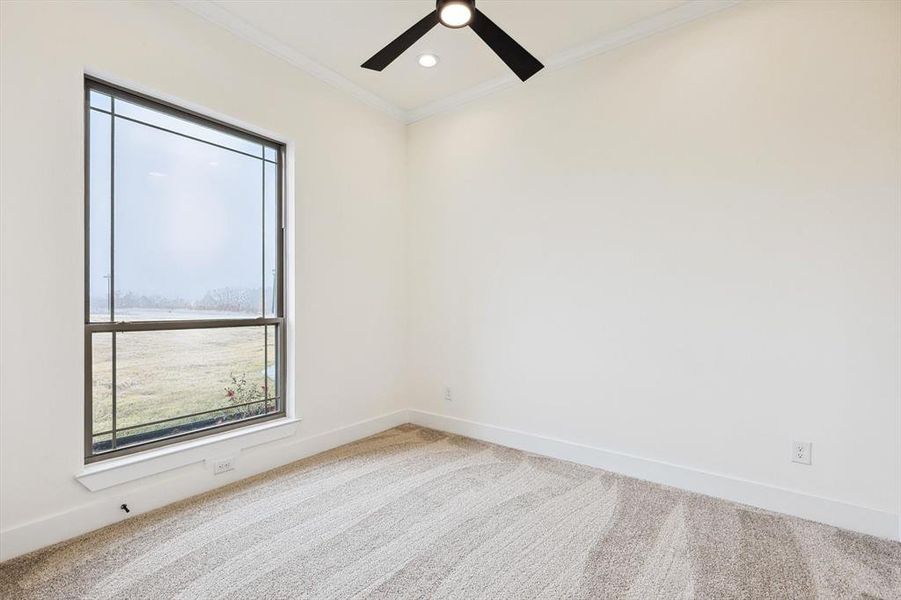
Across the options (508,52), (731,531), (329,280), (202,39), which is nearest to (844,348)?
(731,531)

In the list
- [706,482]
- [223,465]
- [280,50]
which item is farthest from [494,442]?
[280,50]

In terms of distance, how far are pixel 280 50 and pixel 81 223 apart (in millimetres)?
1671

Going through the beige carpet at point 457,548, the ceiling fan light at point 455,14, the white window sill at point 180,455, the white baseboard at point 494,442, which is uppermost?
the ceiling fan light at point 455,14

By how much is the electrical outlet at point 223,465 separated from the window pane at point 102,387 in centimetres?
56

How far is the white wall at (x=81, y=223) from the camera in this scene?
6.45 ft

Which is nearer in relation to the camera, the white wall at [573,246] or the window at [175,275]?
the white wall at [573,246]

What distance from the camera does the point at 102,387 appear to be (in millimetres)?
2307

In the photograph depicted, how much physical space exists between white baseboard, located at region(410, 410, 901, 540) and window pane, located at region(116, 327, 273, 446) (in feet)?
5.59

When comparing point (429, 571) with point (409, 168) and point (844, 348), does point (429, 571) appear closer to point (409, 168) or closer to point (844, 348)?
point (844, 348)

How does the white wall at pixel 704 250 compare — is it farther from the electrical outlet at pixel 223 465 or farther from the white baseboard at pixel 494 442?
the electrical outlet at pixel 223 465

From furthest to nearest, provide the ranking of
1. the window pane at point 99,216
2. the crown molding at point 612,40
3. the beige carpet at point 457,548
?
the crown molding at point 612,40 < the window pane at point 99,216 < the beige carpet at point 457,548

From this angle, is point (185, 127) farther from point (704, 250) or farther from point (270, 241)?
point (704, 250)

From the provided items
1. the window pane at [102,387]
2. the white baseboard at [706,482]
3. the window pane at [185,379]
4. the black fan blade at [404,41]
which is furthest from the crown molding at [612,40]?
the window pane at [102,387]

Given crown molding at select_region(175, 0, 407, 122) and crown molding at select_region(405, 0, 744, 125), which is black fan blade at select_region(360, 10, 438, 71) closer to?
crown molding at select_region(175, 0, 407, 122)
